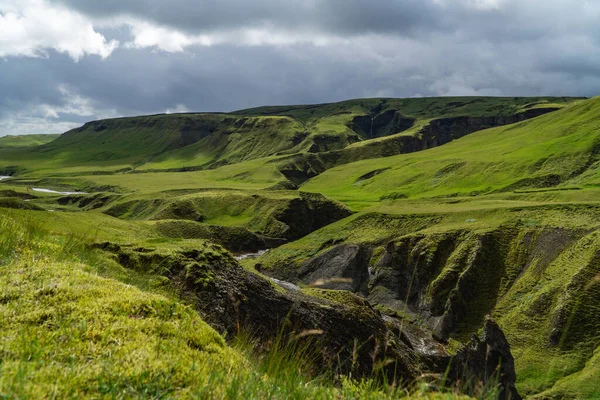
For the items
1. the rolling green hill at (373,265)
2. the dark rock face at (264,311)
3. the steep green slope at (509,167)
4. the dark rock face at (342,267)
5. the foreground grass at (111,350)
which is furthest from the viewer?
the steep green slope at (509,167)

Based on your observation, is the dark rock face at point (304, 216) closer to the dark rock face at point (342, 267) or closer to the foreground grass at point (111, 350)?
the dark rock face at point (342, 267)

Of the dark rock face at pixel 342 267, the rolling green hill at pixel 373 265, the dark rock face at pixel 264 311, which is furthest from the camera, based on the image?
the dark rock face at pixel 342 267

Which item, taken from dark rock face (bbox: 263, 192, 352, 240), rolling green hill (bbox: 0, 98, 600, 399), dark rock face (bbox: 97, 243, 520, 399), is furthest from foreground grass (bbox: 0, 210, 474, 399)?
dark rock face (bbox: 263, 192, 352, 240)

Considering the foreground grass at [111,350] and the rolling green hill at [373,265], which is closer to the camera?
the foreground grass at [111,350]

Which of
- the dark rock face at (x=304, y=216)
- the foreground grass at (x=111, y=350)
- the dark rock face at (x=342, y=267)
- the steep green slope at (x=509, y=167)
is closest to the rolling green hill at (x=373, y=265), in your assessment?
the foreground grass at (x=111, y=350)

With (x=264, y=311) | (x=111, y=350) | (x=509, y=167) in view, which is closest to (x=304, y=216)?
(x=509, y=167)

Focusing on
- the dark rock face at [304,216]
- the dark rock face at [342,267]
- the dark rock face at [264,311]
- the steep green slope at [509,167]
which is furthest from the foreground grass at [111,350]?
the steep green slope at [509,167]

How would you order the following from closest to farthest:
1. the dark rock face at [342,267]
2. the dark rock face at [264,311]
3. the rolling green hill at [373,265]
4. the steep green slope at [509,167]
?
the rolling green hill at [373,265] → the dark rock face at [264,311] → the dark rock face at [342,267] → the steep green slope at [509,167]

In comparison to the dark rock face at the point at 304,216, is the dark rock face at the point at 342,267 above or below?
below

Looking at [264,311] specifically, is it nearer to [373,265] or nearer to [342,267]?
[342,267]

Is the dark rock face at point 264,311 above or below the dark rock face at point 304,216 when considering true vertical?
above

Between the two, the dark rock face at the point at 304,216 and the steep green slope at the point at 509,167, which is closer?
the dark rock face at the point at 304,216

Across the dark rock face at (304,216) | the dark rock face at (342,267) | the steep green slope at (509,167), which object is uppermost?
the steep green slope at (509,167)

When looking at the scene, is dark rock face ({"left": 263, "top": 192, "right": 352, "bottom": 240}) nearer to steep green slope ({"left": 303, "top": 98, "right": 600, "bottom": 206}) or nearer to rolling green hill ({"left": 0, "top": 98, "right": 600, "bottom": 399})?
rolling green hill ({"left": 0, "top": 98, "right": 600, "bottom": 399})
